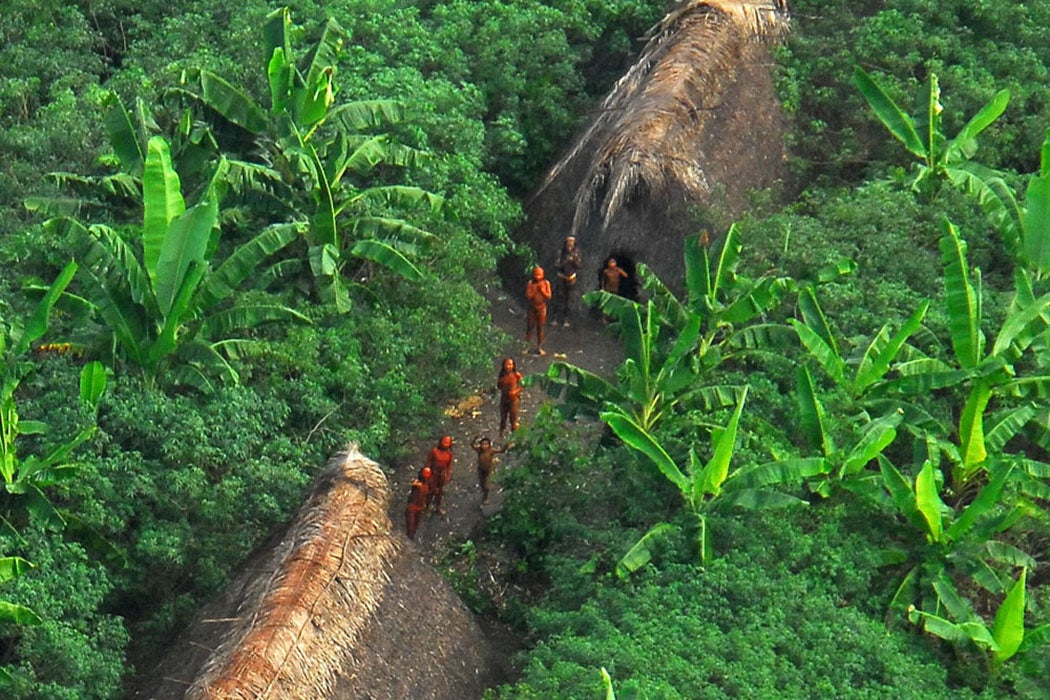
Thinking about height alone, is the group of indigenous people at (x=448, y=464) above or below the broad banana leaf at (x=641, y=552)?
below

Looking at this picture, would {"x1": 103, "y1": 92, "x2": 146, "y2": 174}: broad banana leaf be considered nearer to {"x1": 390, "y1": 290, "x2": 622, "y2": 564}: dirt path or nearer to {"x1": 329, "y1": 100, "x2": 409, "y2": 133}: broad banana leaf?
{"x1": 329, "y1": 100, "x2": 409, "y2": 133}: broad banana leaf

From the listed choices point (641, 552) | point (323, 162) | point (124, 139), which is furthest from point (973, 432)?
point (124, 139)

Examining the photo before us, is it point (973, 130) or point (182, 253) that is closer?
point (182, 253)

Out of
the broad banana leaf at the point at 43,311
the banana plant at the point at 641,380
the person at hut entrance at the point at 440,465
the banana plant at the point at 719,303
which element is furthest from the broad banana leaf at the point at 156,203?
the banana plant at the point at 719,303

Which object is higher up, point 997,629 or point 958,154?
point 958,154

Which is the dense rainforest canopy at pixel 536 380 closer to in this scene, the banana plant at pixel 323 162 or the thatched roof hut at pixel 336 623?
the banana plant at pixel 323 162

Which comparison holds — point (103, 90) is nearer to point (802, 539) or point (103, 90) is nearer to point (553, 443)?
point (553, 443)

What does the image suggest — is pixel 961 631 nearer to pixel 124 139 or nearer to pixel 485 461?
pixel 485 461
